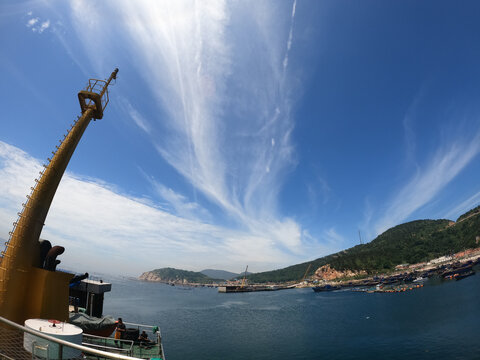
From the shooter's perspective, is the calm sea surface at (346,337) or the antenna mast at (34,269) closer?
the antenna mast at (34,269)

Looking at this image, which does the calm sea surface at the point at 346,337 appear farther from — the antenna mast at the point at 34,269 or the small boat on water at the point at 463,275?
the small boat on water at the point at 463,275

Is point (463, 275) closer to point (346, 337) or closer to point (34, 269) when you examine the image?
point (346, 337)

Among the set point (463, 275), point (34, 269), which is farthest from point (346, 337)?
point (463, 275)

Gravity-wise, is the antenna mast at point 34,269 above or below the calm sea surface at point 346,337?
above

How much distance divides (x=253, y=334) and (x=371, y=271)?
164 m

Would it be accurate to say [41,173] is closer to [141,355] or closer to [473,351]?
[141,355]

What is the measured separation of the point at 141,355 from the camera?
15.8 meters

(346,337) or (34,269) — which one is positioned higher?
(34,269)

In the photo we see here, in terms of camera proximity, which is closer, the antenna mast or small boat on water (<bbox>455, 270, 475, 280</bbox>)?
the antenna mast

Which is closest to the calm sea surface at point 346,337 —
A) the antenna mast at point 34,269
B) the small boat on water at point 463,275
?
the antenna mast at point 34,269

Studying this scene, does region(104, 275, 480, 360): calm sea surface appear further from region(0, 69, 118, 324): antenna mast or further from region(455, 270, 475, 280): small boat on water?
region(455, 270, 475, 280): small boat on water

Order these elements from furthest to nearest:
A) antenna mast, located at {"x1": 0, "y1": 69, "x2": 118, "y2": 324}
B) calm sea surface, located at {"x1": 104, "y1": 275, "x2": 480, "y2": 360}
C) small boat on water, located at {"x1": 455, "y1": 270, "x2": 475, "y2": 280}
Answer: small boat on water, located at {"x1": 455, "y1": 270, "x2": 475, "y2": 280} → calm sea surface, located at {"x1": 104, "y1": 275, "x2": 480, "y2": 360} → antenna mast, located at {"x1": 0, "y1": 69, "x2": 118, "y2": 324}

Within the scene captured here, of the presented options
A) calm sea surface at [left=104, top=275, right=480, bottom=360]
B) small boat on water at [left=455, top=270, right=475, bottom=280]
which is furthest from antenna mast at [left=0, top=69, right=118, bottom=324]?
small boat on water at [left=455, top=270, right=475, bottom=280]

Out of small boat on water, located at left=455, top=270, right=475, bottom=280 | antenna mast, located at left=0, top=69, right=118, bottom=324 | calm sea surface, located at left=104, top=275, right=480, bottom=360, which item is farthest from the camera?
small boat on water, located at left=455, top=270, right=475, bottom=280
